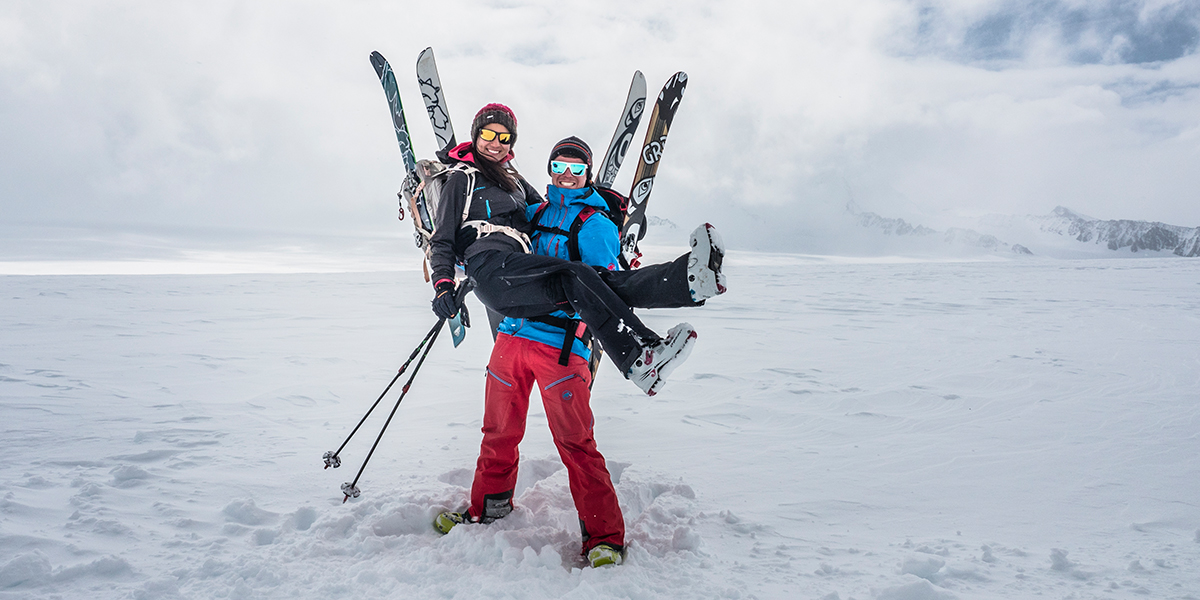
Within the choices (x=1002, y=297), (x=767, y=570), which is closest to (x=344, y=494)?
(x=767, y=570)

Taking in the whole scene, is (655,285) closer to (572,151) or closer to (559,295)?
(559,295)

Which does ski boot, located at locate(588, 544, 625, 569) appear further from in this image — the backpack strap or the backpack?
the backpack

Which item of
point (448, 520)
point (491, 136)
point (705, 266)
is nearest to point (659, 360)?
point (705, 266)

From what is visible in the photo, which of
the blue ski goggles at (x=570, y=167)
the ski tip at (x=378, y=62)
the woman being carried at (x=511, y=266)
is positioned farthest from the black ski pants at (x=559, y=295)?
the ski tip at (x=378, y=62)

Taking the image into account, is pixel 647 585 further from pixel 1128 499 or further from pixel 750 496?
pixel 1128 499

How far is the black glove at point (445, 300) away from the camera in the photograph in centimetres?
295

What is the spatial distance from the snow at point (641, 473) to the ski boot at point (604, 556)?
0.30ft

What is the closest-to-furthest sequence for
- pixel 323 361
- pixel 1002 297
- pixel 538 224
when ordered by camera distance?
pixel 538 224, pixel 323 361, pixel 1002 297

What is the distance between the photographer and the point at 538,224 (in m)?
3.21

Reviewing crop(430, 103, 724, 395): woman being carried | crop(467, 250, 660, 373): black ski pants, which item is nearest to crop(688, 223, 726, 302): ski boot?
crop(430, 103, 724, 395): woman being carried

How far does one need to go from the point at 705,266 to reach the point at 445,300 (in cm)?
130

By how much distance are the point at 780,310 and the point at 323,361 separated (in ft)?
31.3

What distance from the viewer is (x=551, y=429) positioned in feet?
9.56

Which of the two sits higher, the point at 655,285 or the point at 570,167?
the point at 570,167
